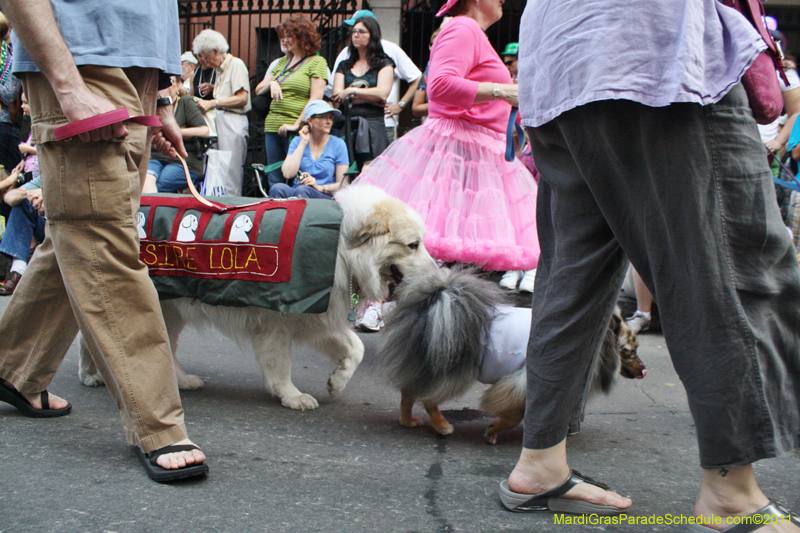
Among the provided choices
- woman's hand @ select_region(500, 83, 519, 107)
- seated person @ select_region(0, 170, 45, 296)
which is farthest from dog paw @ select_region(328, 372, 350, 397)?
seated person @ select_region(0, 170, 45, 296)

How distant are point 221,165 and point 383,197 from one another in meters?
3.85

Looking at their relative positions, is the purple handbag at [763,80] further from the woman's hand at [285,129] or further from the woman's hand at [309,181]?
the woman's hand at [285,129]

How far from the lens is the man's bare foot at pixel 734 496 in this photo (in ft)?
4.87

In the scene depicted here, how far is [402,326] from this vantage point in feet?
8.48

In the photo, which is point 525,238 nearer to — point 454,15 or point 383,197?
point 383,197

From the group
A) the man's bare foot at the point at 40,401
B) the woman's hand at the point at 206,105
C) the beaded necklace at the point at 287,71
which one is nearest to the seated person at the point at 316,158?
the beaded necklace at the point at 287,71

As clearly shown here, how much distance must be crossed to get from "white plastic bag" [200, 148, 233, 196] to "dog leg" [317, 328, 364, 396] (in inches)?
147

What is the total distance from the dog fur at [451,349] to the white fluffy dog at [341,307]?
365mm

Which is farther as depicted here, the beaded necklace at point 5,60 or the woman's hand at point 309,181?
the beaded necklace at point 5,60

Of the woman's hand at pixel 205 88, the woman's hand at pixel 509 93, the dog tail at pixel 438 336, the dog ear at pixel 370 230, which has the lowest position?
the dog tail at pixel 438 336

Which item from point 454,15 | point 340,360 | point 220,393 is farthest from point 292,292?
point 454,15

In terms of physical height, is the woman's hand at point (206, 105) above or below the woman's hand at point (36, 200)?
above

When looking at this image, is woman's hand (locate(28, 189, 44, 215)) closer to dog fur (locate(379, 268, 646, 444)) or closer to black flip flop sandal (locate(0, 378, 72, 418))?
black flip flop sandal (locate(0, 378, 72, 418))

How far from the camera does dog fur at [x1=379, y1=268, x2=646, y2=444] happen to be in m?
2.45
